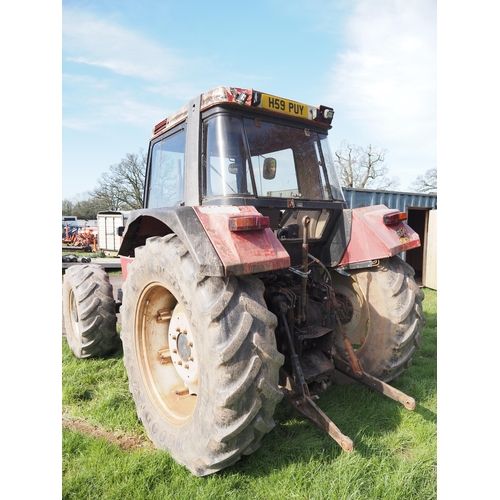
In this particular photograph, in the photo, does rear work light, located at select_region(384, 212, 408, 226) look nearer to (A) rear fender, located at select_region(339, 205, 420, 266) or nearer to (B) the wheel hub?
(A) rear fender, located at select_region(339, 205, 420, 266)

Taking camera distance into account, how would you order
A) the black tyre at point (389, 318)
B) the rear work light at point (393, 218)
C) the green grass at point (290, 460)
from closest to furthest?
1. the green grass at point (290, 460)
2. the black tyre at point (389, 318)
3. the rear work light at point (393, 218)

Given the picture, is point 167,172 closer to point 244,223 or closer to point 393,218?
point 244,223

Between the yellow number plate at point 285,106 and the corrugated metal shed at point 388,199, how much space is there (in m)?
5.32

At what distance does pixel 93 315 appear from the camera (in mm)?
3707

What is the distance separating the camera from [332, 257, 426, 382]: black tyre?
2.76 m

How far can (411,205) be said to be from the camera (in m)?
8.93

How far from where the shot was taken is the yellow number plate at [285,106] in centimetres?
260

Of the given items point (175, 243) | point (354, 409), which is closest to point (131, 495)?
point (175, 243)

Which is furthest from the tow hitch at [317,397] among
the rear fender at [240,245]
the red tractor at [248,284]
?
the rear fender at [240,245]

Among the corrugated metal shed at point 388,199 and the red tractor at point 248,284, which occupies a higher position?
the corrugated metal shed at point 388,199

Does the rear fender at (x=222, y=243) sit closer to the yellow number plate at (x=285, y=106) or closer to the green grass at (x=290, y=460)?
the yellow number plate at (x=285, y=106)

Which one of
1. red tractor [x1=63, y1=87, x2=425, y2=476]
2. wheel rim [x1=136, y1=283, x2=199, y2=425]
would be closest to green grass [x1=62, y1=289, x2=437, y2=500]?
red tractor [x1=63, y1=87, x2=425, y2=476]

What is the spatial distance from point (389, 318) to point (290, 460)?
47.5 inches

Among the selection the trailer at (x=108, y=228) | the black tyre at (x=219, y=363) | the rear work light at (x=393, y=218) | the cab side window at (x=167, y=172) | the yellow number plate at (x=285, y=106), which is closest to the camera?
the black tyre at (x=219, y=363)
